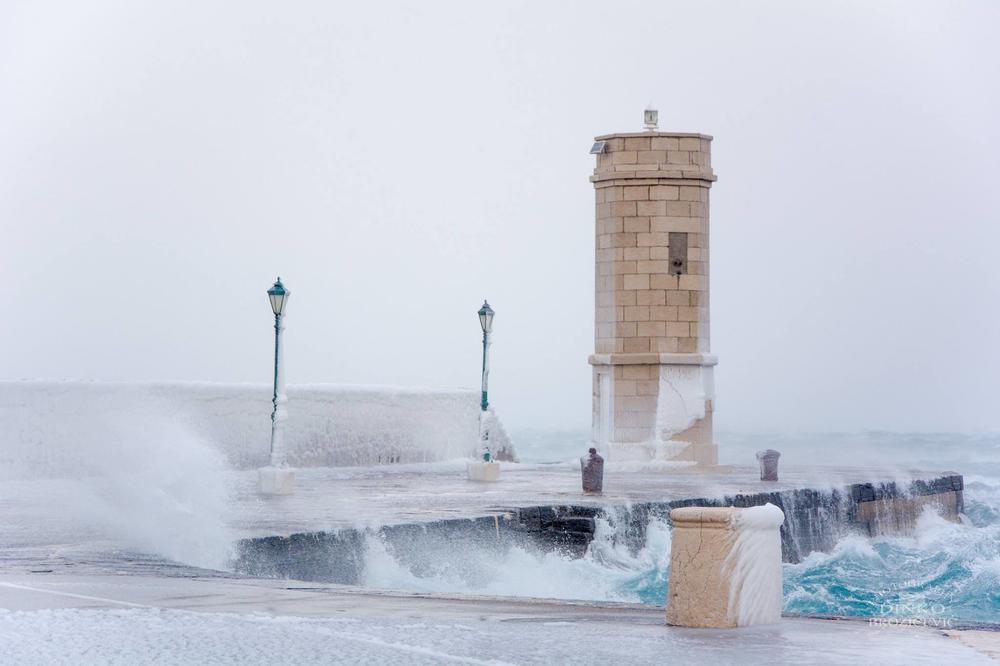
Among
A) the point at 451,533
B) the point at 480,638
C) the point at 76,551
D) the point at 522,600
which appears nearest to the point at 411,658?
the point at 480,638

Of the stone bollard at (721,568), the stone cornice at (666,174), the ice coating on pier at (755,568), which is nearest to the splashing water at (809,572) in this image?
the ice coating on pier at (755,568)

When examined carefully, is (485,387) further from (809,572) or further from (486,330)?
(809,572)

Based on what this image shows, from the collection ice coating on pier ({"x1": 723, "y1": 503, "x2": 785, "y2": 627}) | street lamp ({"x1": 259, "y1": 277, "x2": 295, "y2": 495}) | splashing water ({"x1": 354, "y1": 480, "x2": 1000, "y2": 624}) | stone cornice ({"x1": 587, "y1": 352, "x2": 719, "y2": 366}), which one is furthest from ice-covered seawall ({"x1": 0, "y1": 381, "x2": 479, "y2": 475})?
ice coating on pier ({"x1": 723, "y1": 503, "x2": 785, "y2": 627})

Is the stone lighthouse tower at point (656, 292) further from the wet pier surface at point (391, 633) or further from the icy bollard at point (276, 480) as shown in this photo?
the wet pier surface at point (391, 633)

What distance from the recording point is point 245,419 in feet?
90.4

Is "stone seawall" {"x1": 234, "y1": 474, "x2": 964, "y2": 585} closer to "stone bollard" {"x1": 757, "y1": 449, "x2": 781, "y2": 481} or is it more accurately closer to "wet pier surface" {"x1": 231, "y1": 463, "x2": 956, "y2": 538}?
"wet pier surface" {"x1": 231, "y1": 463, "x2": 956, "y2": 538}

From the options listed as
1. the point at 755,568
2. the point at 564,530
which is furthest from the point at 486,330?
the point at 755,568

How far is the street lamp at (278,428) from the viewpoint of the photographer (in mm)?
22547

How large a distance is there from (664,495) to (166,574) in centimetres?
1257

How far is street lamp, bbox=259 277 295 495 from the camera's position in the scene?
22547 millimetres

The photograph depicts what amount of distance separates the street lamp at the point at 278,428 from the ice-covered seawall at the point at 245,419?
8.54 feet

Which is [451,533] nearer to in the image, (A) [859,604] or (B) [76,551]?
(B) [76,551]

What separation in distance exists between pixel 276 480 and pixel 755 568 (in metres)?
13.8

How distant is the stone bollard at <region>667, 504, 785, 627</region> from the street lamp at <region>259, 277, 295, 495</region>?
525 inches
